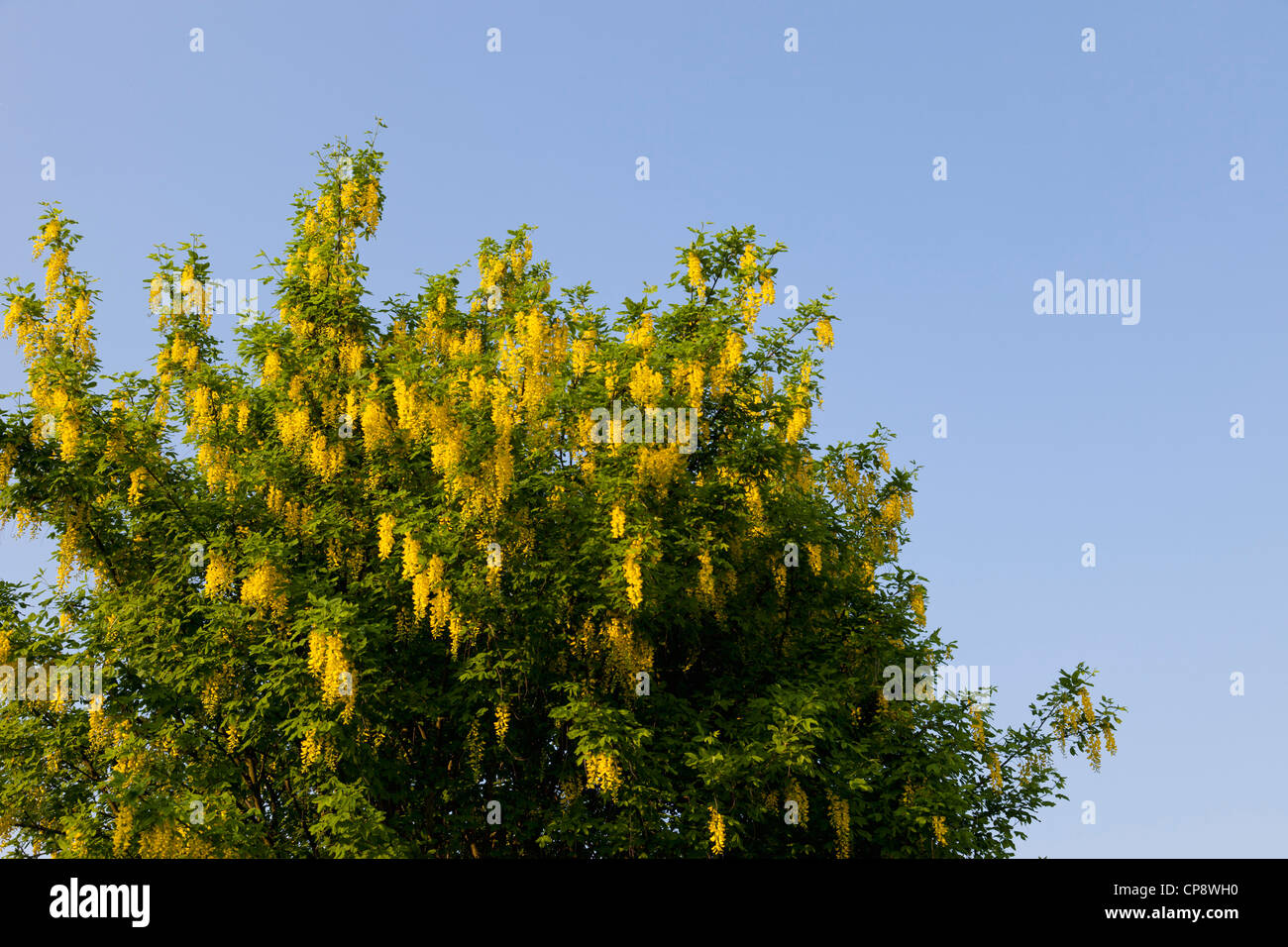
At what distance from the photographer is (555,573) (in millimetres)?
15367

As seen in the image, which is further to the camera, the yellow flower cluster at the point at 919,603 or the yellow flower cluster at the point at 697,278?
the yellow flower cluster at the point at 919,603

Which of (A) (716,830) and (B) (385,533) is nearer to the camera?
(A) (716,830)

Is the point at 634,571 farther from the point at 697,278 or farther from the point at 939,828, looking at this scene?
the point at 939,828

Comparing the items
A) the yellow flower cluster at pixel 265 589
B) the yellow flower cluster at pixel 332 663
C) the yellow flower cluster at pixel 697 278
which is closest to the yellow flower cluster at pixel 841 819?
the yellow flower cluster at pixel 332 663

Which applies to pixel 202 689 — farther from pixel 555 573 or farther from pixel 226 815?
pixel 555 573

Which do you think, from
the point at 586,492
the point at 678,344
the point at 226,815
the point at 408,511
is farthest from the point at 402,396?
the point at 226,815

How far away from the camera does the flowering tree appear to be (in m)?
14.8

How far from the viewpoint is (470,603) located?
49.5ft

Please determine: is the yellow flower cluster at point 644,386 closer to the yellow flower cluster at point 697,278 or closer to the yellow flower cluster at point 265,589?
the yellow flower cluster at point 697,278

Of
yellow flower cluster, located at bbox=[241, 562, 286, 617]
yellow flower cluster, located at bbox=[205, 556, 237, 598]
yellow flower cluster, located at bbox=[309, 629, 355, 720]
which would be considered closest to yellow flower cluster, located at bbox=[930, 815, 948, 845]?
yellow flower cluster, located at bbox=[309, 629, 355, 720]

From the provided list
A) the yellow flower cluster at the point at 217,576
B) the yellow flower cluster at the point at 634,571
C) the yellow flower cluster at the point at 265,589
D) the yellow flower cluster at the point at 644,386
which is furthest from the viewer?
the yellow flower cluster at the point at 217,576

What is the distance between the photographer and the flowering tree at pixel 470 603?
48.6 feet

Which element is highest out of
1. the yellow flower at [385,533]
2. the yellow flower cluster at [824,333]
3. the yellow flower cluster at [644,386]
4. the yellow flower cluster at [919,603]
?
the yellow flower cluster at [824,333]

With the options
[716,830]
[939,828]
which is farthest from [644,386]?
[939,828]
